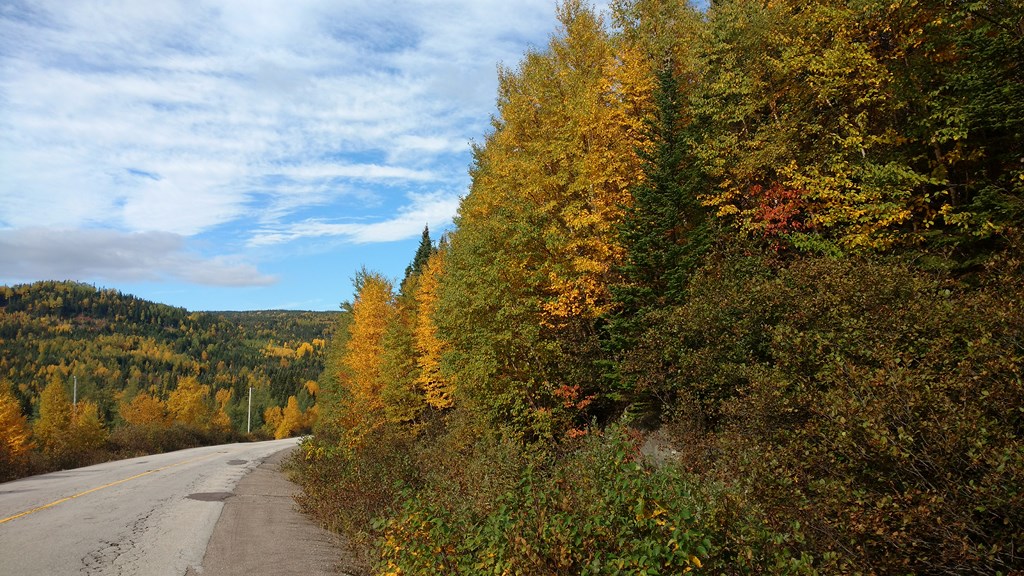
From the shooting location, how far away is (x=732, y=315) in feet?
41.3

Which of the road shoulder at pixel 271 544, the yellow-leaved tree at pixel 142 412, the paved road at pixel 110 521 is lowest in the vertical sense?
the yellow-leaved tree at pixel 142 412

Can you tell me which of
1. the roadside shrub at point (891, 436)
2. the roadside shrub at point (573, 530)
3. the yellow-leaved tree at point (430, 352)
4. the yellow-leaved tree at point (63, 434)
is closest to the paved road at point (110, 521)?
the roadside shrub at point (573, 530)

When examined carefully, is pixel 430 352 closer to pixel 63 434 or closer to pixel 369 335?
pixel 369 335

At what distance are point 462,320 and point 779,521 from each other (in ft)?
46.4

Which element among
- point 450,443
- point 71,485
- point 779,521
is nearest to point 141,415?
point 71,485

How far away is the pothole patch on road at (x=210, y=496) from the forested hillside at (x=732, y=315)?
9.82ft

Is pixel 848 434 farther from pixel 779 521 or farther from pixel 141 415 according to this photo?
pixel 141 415

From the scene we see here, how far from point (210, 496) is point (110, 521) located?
3800mm

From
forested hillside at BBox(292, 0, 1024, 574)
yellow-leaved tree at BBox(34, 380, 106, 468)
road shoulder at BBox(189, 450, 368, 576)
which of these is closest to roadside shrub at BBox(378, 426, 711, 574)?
forested hillside at BBox(292, 0, 1024, 574)

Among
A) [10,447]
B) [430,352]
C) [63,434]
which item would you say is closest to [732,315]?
[430,352]

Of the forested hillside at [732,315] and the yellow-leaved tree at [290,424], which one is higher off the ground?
the forested hillside at [732,315]

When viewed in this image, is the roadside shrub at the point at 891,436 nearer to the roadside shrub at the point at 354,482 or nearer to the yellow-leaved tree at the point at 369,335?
the roadside shrub at the point at 354,482

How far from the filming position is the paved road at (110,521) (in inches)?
368

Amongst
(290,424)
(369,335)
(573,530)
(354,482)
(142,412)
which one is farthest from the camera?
(290,424)
